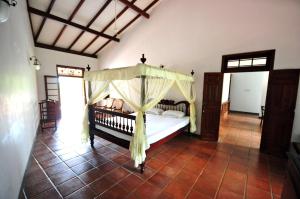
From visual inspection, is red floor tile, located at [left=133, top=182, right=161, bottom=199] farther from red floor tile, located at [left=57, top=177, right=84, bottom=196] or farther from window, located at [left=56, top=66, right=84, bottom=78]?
window, located at [left=56, top=66, right=84, bottom=78]

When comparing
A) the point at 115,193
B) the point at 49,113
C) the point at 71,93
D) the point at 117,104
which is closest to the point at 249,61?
the point at 115,193

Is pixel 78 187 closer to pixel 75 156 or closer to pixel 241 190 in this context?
pixel 75 156

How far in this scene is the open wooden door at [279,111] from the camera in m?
3.24

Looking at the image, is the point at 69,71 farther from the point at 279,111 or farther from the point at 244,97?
the point at 244,97

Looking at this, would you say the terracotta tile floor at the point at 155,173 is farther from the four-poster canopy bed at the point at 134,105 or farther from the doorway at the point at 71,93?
the doorway at the point at 71,93

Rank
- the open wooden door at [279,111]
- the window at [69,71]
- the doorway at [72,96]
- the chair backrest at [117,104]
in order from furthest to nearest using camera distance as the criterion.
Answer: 1. the doorway at [72,96]
2. the window at [69,71]
3. the chair backrest at [117,104]
4. the open wooden door at [279,111]

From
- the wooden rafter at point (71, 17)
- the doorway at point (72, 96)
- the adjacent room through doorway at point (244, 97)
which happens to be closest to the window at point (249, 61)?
the adjacent room through doorway at point (244, 97)

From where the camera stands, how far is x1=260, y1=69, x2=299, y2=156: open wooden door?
Answer: 10.6 ft

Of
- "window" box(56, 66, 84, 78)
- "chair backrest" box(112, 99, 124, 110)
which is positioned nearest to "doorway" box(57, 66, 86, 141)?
"window" box(56, 66, 84, 78)

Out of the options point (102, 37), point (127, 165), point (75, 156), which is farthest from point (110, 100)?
point (127, 165)

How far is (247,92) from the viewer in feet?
27.4

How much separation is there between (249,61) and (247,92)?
5.56 m

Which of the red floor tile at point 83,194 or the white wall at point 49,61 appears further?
the white wall at point 49,61

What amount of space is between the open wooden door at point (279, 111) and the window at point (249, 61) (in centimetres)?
28
